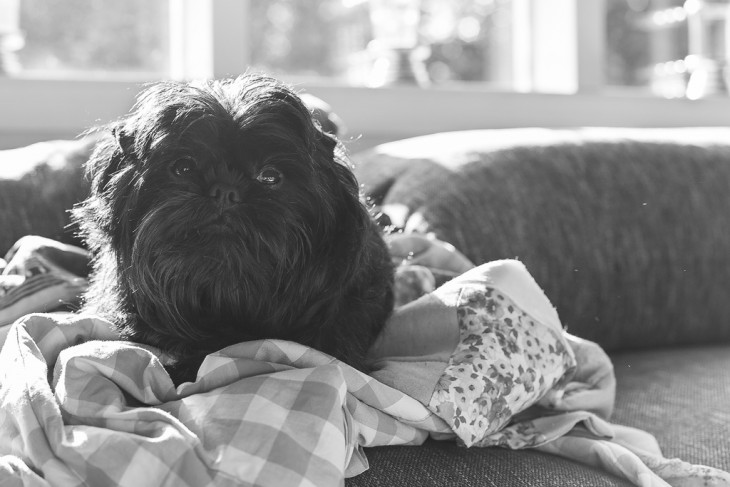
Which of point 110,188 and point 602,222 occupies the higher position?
point 110,188

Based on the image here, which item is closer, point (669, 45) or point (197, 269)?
point (197, 269)

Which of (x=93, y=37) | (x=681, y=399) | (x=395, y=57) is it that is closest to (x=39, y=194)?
(x=93, y=37)

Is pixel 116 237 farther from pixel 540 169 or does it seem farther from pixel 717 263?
pixel 717 263

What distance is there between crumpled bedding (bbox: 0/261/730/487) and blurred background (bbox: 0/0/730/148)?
0.76 metres

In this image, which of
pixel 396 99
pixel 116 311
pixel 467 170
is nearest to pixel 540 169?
pixel 467 170

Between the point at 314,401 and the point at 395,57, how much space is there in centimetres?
173

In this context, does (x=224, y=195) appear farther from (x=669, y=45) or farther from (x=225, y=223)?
(x=669, y=45)

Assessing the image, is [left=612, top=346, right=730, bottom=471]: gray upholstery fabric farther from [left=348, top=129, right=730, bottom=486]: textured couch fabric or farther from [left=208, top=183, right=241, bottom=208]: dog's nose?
[left=208, top=183, right=241, bottom=208]: dog's nose

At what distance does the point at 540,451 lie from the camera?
1.16 metres

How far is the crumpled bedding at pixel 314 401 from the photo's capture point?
839 millimetres

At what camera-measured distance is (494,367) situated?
3.63ft

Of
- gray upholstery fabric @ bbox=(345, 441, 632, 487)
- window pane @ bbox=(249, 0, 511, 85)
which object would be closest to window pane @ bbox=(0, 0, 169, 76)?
window pane @ bbox=(249, 0, 511, 85)

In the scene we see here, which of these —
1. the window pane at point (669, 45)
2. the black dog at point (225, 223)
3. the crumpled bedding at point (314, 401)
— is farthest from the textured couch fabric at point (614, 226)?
the window pane at point (669, 45)

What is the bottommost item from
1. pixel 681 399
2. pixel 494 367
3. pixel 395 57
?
pixel 681 399
